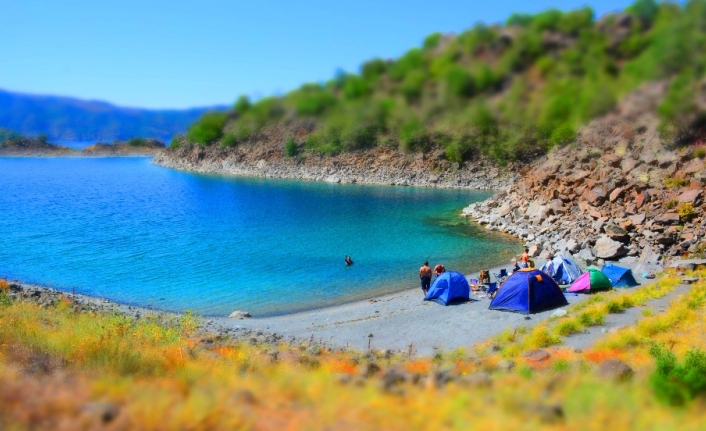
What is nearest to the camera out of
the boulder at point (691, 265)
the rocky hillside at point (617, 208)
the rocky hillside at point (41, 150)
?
the boulder at point (691, 265)

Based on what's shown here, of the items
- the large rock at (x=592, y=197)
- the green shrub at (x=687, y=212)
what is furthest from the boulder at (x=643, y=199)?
the large rock at (x=592, y=197)

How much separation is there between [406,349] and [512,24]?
11.0 meters

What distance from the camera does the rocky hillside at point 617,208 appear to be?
27812 mm

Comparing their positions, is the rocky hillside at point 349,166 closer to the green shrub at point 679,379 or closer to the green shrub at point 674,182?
the green shrub at point 674,182

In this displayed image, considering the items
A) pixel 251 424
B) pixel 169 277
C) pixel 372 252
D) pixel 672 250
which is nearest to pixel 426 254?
pixel 372 252

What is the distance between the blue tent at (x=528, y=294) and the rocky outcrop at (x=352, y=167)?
51065 millimetres

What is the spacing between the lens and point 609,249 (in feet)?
93.4

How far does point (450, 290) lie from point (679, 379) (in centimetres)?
1305

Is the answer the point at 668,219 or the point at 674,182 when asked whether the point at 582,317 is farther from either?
the point at 674,182

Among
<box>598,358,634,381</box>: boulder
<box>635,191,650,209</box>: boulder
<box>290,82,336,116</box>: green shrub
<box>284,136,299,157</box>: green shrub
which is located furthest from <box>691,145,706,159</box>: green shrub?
<box>284,136,299,157</box>: green shrub

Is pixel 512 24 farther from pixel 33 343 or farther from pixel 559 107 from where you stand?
pixel 33 343

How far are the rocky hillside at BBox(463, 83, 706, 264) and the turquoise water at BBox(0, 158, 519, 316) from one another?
356 cm

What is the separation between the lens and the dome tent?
73.0 ft

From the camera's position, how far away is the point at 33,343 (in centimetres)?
1145
